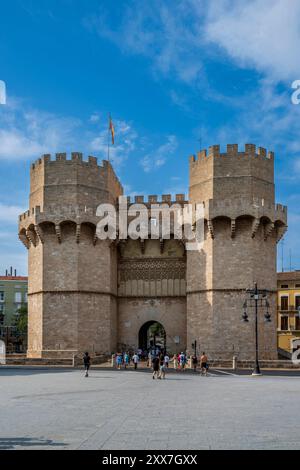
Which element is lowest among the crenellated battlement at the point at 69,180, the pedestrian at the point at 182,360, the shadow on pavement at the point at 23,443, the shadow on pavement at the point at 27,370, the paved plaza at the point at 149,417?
the shadow on pavement at the point at 27,370

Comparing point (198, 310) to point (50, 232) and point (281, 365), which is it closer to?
point (281, 365)

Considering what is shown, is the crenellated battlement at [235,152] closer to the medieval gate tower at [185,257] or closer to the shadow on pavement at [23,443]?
the medieval gate tower at [185,257]

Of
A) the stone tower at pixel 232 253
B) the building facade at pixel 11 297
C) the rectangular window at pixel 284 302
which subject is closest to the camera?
the stone tower at pixel 232 253

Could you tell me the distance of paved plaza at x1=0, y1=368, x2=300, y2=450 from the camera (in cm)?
912

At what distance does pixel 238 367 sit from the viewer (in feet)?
108

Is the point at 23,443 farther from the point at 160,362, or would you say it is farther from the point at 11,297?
the point at 11,297

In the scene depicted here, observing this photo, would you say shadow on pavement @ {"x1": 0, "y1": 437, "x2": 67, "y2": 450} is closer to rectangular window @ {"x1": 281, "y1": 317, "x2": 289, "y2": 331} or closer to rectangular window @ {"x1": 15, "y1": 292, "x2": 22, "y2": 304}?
rectangular window @ {"x1": 281, "y1": 317, "x2": 289, "y2": 331}

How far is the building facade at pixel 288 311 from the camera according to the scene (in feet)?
174

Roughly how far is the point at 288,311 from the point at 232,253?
21.3 meters

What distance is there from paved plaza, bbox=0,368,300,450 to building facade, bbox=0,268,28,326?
51494mm

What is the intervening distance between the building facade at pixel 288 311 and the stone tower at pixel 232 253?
18439 mm

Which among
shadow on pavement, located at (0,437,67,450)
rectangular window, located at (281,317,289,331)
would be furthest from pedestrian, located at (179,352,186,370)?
rectangular window, located at (281,317,289,331)

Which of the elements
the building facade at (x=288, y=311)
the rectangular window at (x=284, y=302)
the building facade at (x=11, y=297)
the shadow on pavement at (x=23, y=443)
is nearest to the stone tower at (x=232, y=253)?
the building facade at (x=288, y=311)
